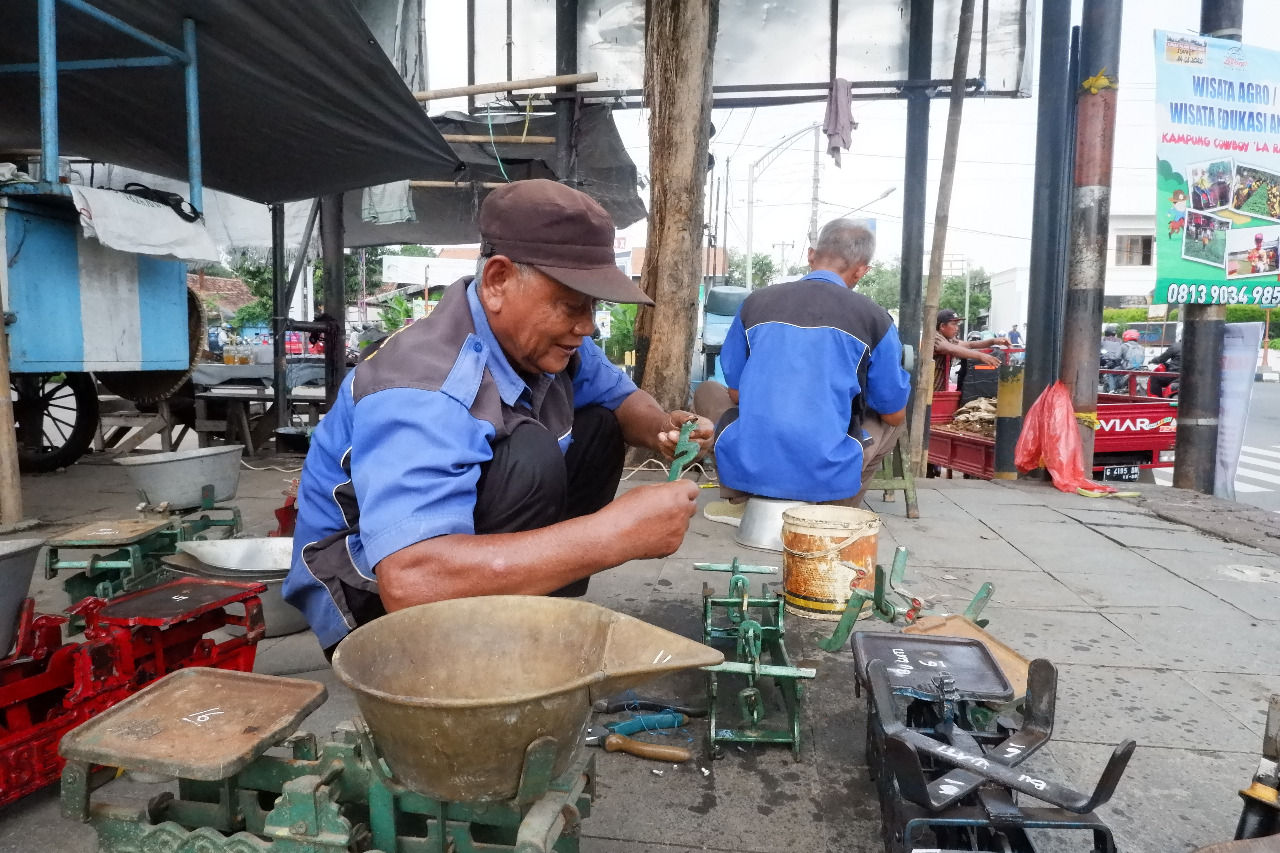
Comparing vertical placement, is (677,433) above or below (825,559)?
above

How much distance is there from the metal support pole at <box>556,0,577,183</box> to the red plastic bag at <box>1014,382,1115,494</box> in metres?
4.16

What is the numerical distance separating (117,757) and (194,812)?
6.5 inches

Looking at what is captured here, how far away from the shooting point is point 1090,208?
5.39 metres

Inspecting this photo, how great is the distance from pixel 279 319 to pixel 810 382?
4.86 meters

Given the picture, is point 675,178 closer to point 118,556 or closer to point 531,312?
point 531,312

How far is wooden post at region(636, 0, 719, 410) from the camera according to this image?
4.66 m

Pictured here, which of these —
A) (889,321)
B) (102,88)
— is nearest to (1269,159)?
(889,321)

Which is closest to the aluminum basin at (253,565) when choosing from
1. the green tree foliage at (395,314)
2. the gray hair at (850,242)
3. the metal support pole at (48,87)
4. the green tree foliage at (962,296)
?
the metal support pole at (48,87)

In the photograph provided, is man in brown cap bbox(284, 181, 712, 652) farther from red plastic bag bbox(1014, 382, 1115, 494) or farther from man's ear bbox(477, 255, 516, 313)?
red plastic bag bbox(1014, 382, 1115, 494)

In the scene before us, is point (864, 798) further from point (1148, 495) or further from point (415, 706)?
point (1148, 495)

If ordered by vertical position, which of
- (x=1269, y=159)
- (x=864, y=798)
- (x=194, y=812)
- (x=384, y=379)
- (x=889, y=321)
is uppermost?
(x=1269, y=159)

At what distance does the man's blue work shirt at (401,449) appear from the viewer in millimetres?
1395

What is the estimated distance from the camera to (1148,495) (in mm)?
5367

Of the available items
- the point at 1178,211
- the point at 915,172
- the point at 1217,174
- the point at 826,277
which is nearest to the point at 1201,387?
the point at 1178,211
